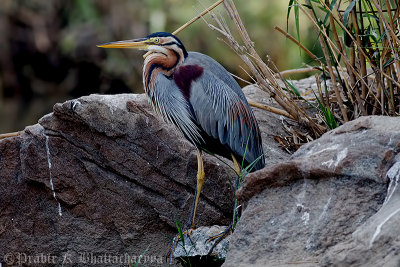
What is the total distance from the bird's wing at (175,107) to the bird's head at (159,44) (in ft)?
0.57

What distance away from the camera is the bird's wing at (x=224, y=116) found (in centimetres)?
405

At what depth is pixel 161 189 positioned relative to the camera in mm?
4160

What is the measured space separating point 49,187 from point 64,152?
24cm

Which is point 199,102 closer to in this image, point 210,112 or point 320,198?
point 210,112

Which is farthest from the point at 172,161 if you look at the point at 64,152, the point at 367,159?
the point at 367,159

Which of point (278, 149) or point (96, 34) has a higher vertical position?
point (96, 34)

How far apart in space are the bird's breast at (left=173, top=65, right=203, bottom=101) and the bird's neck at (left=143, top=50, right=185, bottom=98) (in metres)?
0.06

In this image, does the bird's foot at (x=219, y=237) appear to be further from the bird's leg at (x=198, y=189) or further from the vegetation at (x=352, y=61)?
the vegetation at (x=352, y=61)

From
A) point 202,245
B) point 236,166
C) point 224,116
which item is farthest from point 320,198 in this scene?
point 224,116

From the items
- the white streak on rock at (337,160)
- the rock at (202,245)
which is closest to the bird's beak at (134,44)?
the rock at (202,245)

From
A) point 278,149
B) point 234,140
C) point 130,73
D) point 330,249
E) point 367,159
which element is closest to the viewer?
point 330,249

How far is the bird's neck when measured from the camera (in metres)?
4.08

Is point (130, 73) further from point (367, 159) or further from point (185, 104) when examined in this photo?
point (367, 159)

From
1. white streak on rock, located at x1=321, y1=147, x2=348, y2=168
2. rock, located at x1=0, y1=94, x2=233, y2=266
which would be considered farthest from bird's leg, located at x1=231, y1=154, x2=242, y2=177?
white streak on rock, located at x1=321, y1=147, x2=348, y2=168
